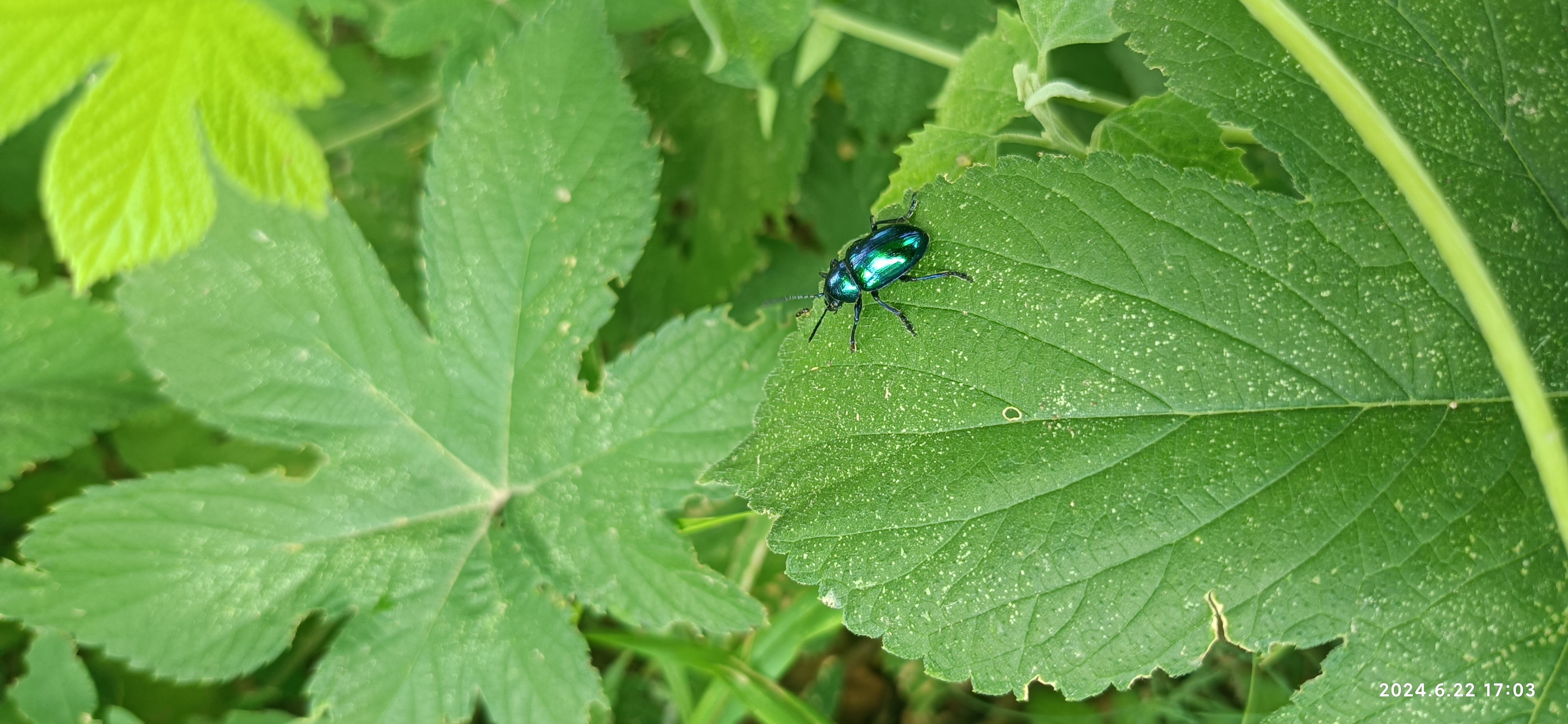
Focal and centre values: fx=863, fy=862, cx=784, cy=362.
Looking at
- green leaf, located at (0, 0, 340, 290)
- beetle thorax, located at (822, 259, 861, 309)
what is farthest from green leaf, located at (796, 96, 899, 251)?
green leaf, located at (0, 0, 340, 290)

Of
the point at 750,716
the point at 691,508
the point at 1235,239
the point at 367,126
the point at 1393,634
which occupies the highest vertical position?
the point at 1235,239

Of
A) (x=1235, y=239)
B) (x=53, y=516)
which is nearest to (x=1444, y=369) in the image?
(x=1235, y=239)

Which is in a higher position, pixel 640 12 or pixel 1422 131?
pixel 1422 131

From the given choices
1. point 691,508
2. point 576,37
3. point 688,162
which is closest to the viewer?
point 576,37

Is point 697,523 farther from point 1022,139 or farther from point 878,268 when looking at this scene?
point 1022,139

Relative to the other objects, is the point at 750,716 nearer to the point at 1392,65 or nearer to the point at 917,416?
the point at 917,416

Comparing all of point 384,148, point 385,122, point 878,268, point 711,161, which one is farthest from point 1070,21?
point 384,148

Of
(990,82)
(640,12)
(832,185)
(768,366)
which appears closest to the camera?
(990,82)

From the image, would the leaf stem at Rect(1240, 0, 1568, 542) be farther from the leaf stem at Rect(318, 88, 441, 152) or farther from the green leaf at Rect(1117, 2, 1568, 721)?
the leaf stem at Rect(318, 88, 441, 152)
